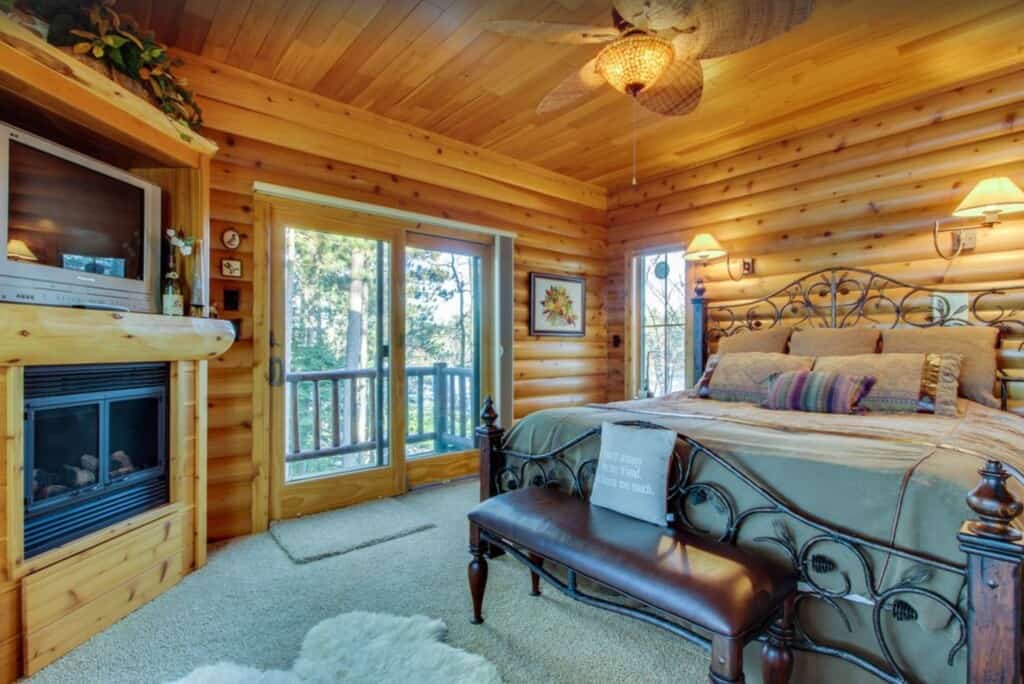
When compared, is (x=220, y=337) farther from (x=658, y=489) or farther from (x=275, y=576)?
(x=658, y=489)

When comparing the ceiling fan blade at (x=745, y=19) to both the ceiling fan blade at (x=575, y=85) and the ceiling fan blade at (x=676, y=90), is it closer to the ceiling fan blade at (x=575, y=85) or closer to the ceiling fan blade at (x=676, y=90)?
the ceiling fan blade at (x=676, y=90)

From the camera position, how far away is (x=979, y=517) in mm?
1086

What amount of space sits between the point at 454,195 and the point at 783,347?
262 cm

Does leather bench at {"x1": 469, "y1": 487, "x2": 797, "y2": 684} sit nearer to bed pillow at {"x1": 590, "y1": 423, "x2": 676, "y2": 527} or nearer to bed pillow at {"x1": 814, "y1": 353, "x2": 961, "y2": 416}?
bed pillow at {"x1": 590, "y1": 423, "x2": 676, "y2": 527}

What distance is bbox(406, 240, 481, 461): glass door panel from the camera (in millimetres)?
3758

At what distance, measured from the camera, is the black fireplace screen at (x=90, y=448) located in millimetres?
1875

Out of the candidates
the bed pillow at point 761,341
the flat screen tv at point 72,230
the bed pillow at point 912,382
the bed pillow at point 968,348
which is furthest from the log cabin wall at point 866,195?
the flat screen tv at point 72,230

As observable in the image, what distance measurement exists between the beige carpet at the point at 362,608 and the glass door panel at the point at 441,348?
1300 mm

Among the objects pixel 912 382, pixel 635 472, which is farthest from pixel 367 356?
pixel 912 382

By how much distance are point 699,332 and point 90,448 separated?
3.89 meters

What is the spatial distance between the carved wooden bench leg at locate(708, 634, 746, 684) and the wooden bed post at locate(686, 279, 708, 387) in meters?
2.98

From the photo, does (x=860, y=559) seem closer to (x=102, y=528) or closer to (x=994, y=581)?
(x=994, y=581)

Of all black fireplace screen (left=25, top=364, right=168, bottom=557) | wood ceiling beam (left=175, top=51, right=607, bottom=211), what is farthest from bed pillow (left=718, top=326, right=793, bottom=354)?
black fireplace screen (left=25, top=364, right=168, bottom=557)

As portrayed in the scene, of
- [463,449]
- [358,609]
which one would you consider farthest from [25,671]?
[463,449]
